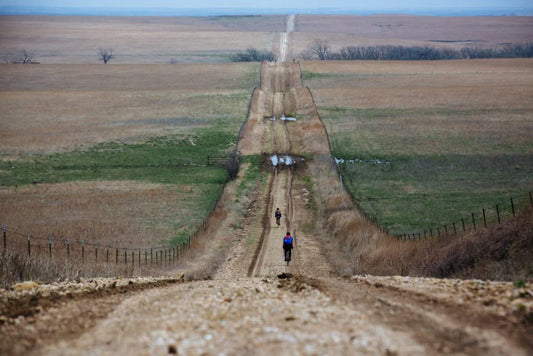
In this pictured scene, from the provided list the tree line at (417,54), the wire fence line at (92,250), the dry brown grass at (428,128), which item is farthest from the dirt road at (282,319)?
the tree line at (417,54)

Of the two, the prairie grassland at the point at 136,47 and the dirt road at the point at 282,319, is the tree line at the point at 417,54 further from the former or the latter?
the dirt road at the point at 282,319

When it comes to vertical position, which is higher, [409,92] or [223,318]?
[409,92]

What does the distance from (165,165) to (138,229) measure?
699 inches

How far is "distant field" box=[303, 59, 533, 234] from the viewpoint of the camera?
35.1 m

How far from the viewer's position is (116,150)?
5456 cm

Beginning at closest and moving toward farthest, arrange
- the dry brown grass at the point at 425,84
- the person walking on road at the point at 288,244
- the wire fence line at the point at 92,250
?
the person walking on road at the point at 288,244 → the wire fence line at the point at 92,250 → the dry brown grass at the point at 425,84

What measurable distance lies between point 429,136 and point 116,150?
28.7 metres

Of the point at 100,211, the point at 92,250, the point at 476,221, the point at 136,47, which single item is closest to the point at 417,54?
the point at 136,47

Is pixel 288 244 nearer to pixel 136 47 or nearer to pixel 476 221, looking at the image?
pixel 476 221

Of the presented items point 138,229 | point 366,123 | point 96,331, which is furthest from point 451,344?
point 366,123

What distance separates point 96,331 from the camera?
11078 mm

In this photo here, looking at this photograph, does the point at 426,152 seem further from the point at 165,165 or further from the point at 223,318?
the point at 223,318

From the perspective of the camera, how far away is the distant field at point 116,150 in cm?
3378

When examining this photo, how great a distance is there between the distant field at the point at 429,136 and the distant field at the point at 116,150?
10.9 m
